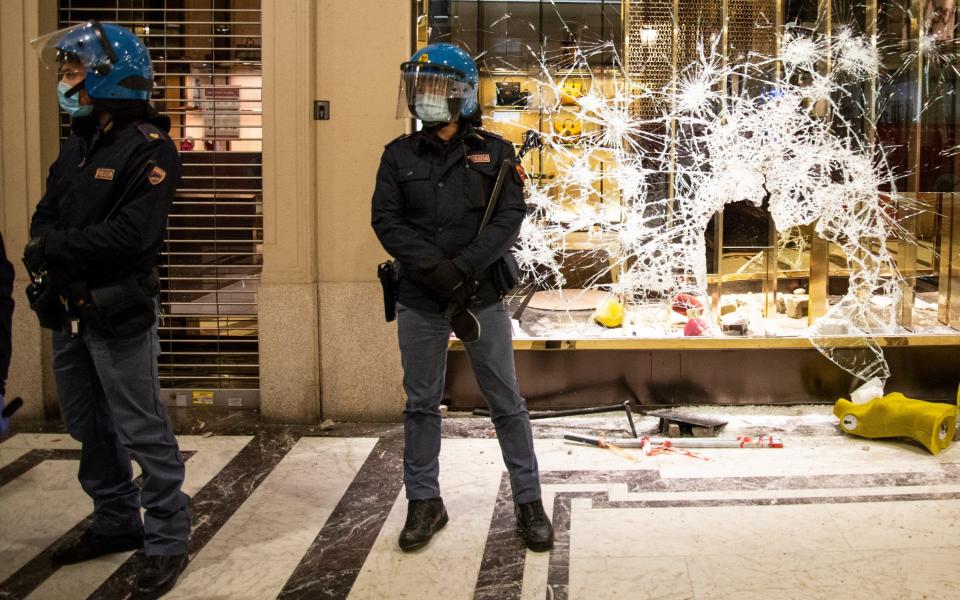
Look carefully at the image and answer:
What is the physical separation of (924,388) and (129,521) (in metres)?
4.31

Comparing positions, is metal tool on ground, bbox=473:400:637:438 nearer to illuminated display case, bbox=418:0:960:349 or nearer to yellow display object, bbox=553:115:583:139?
illuminated display case, bbox=418:0:960:349

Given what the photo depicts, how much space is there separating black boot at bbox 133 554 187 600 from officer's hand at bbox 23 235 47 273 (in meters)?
1.10

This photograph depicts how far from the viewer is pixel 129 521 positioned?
3875 millimetres

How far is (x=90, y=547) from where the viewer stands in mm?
3809

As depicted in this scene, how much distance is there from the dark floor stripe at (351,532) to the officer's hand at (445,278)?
1.06 meters

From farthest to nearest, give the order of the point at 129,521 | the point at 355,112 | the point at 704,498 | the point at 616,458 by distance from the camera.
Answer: the point at 355,112
the point at 616,458
the point at 704,498
the point at 129,521

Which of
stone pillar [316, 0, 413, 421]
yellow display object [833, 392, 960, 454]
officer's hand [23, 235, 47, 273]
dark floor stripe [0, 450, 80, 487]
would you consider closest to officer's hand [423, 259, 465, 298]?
officer's hand [23, 235, 47, 273]

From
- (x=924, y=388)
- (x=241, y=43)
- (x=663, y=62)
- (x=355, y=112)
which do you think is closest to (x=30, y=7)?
(x=241, y=43)

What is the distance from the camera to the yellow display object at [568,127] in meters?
5.55

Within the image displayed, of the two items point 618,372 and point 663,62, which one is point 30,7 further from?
point 618,372

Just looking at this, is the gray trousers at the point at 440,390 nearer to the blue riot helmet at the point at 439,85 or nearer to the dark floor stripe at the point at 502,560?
the dark floor stripe at the point at 502,560

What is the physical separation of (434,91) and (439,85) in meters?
0.03

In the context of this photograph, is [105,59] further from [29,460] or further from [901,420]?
[901,420]

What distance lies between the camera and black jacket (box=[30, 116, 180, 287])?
3.42 metres
